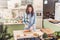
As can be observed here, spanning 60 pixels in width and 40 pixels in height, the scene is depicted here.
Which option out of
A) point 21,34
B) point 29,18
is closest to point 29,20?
point 29,18

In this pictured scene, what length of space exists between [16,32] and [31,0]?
0.97 feet

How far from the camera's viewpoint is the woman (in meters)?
1.04

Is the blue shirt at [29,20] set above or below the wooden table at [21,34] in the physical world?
above

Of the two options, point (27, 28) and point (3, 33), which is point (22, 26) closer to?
point (27, 28)

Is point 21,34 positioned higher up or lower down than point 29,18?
lower down

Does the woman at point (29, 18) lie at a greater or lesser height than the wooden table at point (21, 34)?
greater

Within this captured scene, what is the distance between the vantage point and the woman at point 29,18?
1038 millimetres

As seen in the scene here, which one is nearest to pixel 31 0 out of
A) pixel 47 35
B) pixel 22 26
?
pixel 22 26

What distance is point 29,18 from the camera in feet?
3.44

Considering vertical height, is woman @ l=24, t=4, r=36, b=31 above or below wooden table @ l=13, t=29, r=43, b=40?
above

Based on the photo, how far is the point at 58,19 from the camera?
109 cm

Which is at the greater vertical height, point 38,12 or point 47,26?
point 38,12

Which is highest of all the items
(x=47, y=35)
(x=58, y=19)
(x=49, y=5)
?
(x=49, y=5)

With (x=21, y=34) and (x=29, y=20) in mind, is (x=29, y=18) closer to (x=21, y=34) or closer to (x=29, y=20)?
(x=29, y=20)
